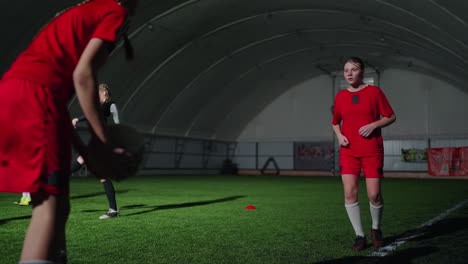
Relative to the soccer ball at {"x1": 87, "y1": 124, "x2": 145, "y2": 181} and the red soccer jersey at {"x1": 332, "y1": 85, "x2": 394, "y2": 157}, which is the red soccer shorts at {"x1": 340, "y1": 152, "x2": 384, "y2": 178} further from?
the soccer ball at {"x1": 87, "y1": 124, "x2": 145, "y2": 181}

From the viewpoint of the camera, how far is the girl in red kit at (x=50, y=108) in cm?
198

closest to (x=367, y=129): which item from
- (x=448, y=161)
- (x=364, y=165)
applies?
(x=364, y=165)

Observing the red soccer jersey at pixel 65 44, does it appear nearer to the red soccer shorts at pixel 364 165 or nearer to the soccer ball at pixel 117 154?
the soccer ball at pixel 117 154

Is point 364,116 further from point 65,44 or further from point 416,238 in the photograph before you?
point 65,44

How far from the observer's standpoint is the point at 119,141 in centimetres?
217

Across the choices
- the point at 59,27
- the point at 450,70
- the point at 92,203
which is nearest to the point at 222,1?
the point at 92,203

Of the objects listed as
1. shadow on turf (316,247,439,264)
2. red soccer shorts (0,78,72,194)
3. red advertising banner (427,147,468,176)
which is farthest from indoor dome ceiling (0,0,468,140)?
red soccer shorts (0,78,72,194)

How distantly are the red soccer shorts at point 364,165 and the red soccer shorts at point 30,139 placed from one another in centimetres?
339

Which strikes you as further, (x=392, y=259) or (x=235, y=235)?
(x=235, y=235)

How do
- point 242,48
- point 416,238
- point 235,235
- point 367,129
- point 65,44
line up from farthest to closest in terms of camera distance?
point 242,48
point 235,235
point 416,238
point 367,129
point 65,44

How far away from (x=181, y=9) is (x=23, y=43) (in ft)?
21.1

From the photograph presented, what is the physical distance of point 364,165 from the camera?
15.7ft

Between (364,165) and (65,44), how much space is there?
11.4 feet

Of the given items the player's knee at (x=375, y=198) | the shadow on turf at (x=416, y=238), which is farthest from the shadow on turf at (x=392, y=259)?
the player's knee at (x=375, y=198)
